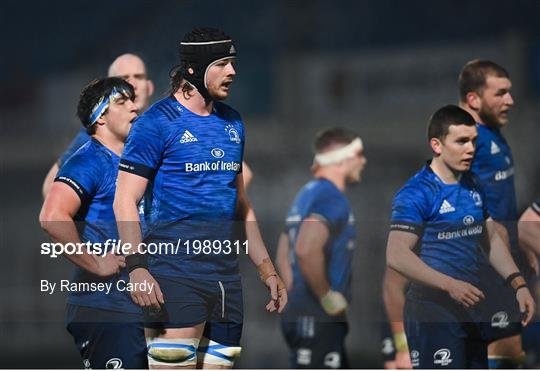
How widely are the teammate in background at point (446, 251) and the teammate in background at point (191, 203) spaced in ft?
3.67

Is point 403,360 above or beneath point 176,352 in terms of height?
beneath

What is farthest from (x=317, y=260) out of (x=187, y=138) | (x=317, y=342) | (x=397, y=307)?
(x=187, y=138)

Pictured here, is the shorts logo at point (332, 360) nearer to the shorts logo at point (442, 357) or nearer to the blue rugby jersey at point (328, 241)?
the blue rugby jersey at point (328, 241)

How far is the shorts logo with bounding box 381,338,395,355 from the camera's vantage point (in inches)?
373

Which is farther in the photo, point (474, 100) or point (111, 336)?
point (474, 100)

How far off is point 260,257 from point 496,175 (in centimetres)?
223

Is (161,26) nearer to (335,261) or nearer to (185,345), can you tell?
(335,261)

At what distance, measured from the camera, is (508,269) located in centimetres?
759

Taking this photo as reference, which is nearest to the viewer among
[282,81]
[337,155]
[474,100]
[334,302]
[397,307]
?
[397,307]

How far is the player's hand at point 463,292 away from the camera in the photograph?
23.9ft

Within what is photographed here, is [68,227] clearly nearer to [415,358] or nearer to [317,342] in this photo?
[415,358]

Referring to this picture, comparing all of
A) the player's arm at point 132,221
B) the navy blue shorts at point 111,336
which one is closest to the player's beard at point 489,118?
the player's arm at point 132,221

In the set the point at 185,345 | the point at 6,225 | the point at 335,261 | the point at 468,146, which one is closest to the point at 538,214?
the point at 468,146

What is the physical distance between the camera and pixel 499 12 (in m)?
17.7
